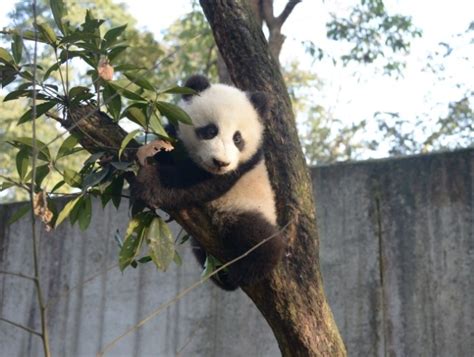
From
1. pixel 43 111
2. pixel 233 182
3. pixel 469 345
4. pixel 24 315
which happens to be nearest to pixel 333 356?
pixel 233 182

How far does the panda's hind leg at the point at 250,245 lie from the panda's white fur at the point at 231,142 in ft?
0.28

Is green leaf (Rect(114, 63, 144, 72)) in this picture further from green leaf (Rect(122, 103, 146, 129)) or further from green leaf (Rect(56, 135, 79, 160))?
green leaf (Rect(56, 135, 79, 160))

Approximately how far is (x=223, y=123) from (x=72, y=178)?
120cm

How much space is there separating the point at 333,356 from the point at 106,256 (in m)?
4.33

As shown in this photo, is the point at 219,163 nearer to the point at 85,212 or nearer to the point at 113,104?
the point at 85,212

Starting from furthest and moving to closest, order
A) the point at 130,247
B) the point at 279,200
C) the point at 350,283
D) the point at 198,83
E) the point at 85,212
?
the point at 350,283, the point at 198,83, the point at 279,200, the point at 85,212, the point at 130,247

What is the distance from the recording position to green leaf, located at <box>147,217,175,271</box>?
2.94 m

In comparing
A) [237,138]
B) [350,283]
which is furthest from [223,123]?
[350,283]

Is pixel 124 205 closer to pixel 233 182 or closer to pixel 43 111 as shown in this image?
pixel 233 182

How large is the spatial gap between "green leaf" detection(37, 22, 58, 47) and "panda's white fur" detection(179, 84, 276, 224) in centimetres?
110

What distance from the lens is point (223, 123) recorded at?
13.3 ft

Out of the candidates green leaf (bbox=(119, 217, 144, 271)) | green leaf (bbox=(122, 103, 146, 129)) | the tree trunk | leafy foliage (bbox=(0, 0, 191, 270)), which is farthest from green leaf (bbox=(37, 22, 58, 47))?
the tree trunk

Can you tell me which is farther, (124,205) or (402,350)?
(124,205)

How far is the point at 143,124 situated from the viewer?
116 inches
